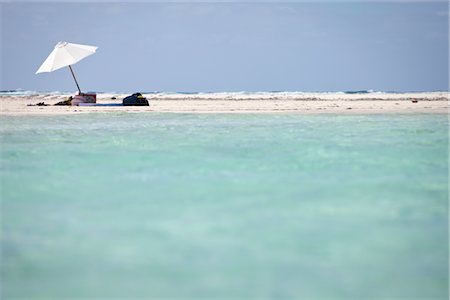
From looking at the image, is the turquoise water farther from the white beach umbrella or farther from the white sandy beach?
the white sandy beach

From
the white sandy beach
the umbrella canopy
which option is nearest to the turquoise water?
the umbrella canopy

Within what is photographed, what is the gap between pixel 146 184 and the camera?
21.4ft

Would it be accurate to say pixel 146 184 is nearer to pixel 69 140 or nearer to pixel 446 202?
pixel 446 202

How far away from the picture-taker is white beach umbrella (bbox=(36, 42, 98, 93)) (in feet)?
60.4

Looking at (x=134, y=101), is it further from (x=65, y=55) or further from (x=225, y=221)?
(x=225, y=221)

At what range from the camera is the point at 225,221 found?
4941mm

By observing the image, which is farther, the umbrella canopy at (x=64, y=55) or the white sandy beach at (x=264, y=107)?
→ the white sandy beach at (x=264, y=107)

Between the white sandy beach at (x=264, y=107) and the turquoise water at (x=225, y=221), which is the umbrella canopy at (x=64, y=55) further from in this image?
the turquoise water at (x=225, y=221)

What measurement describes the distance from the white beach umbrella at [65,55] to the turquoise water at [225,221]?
9.43 m

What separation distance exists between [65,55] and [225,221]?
50.3 ft

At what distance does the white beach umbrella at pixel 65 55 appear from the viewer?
18.4m

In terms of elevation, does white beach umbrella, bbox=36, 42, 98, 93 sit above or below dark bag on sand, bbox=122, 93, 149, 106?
above

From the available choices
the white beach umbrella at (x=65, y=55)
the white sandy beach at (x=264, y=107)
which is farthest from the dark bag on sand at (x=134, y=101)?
the white beach umbrella at (x=65, y=55)

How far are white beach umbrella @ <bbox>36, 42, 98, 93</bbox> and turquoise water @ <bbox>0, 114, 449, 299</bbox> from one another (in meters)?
9.43
